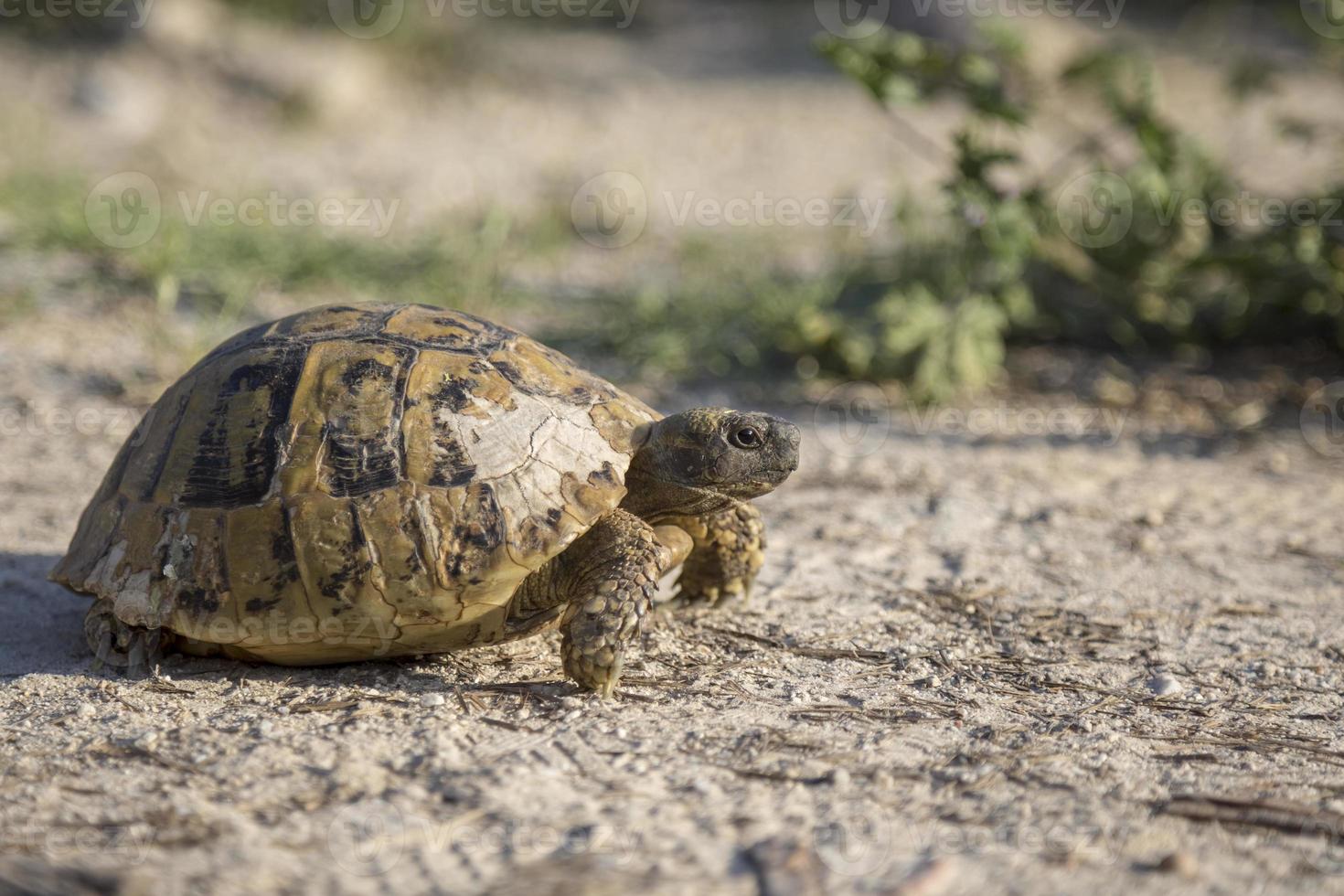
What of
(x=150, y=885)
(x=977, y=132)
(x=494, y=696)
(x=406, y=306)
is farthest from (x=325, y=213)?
(x=150, y=885)

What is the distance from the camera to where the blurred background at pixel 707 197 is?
564 cm

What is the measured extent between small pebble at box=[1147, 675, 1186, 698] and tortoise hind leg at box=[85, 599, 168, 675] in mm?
2569

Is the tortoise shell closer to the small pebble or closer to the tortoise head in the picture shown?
the tortoise head

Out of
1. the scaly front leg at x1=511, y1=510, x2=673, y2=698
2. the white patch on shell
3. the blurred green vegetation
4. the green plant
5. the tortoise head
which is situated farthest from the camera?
the blurred green vegetation

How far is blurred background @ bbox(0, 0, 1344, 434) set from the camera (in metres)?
5.64

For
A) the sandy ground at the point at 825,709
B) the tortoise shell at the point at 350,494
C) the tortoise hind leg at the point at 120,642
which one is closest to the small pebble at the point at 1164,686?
the sandy ground at the point at 825,709

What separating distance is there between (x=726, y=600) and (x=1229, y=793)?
5.15 feet

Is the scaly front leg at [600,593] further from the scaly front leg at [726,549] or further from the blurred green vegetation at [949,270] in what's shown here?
the blurred green vegetation at [949,270]

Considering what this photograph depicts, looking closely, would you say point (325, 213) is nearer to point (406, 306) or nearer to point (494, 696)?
point (406, 306)

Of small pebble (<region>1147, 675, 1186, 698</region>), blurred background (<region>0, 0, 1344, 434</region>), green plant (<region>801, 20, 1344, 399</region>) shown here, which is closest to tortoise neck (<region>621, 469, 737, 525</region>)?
small pebble (<region>1147, 675, 1186, 698</region>)

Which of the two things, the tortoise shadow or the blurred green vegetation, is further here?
the blurred green vegetation

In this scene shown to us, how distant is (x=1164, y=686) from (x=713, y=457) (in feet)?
4.28

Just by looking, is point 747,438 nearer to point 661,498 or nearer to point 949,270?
point 661,498

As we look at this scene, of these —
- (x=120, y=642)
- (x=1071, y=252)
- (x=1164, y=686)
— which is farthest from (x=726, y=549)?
(x=1071, y=252)
